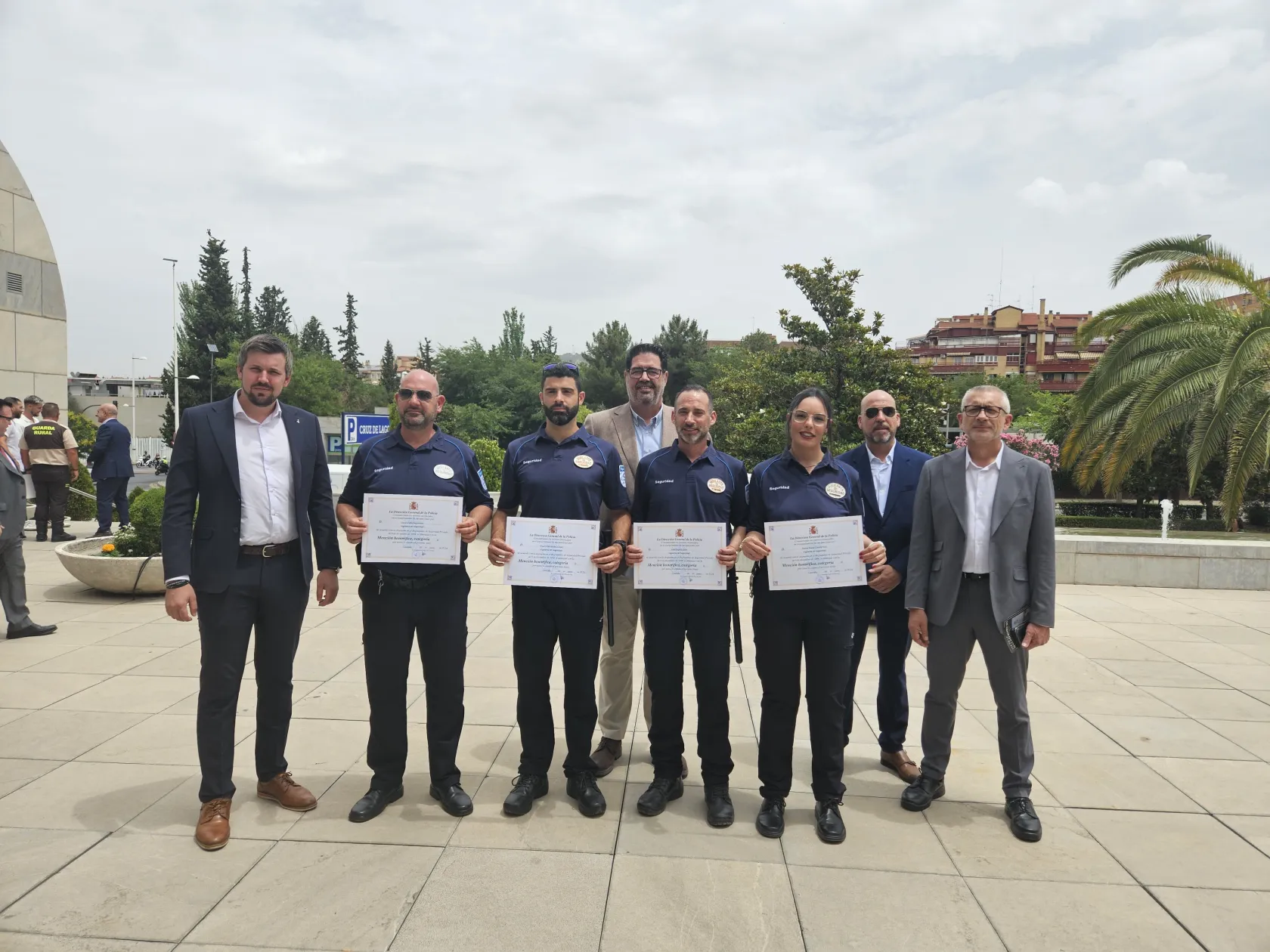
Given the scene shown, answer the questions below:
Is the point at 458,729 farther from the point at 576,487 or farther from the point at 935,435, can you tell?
the point at 935,435

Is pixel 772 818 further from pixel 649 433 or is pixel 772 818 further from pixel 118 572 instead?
pixel 118 572

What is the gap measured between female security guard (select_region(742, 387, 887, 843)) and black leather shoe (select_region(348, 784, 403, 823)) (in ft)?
5.68

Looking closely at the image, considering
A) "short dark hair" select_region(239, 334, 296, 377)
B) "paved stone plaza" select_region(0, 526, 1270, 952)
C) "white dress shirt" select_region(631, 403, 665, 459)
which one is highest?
"short dark hair" select_region(239, 334, 296, 377)

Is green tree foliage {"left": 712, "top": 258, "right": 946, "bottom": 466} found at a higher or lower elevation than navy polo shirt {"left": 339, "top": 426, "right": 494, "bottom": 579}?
higher

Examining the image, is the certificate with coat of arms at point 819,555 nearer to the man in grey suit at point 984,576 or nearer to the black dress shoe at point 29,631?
the man in grey suit at point 984,576

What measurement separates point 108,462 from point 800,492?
38.9 feet

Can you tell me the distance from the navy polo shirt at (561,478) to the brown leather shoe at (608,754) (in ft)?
4.61

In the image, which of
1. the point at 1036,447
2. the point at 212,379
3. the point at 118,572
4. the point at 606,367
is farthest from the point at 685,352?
the point at 118,572

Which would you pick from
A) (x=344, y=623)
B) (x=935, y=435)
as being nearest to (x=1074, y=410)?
(x=935, y=435)

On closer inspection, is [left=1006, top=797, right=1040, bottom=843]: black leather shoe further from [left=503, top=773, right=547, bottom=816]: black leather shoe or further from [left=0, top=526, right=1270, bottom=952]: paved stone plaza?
[left=503, top=773, right=547, bottom=816]: black leather shoe

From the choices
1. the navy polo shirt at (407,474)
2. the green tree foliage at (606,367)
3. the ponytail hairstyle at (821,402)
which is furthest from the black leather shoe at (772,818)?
the green tree foliage at (606,367)

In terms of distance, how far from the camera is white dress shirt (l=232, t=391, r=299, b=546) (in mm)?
3785

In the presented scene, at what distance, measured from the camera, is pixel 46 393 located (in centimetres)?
1387

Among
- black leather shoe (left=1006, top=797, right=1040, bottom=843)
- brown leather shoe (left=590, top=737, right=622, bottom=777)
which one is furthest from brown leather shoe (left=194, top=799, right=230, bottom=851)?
black leather shoe (left=1006, top=797, right=1040, bottom=843)
